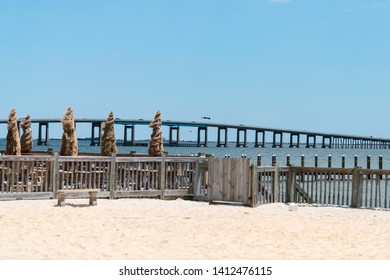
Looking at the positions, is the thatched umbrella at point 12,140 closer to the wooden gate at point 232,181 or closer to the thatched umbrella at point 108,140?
the thatched umbrella at point 108,140

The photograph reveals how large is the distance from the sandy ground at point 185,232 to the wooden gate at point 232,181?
52 centimetres

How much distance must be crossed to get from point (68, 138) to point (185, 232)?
37.4 ft

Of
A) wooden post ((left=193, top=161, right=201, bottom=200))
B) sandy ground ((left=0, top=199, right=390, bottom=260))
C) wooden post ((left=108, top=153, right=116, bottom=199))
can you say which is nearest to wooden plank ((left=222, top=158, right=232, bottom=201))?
sandy ground ((left=0, top=199, right=390, bottom=260))

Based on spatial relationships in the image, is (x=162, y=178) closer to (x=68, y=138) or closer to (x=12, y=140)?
(x=68, y=138)

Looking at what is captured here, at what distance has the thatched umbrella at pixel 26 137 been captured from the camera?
27.9 m

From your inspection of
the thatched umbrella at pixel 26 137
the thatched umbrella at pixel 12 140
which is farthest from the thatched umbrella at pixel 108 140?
the thatched umbrella at pixel 26 137

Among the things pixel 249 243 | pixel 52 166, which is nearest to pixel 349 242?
pixel 249 243

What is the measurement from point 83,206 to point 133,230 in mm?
4731

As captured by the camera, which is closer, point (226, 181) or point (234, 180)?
point (234, 180)

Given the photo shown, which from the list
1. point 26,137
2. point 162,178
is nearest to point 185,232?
point 162,178

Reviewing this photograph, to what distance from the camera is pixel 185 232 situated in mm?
12461

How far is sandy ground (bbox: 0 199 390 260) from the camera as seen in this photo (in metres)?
10.1

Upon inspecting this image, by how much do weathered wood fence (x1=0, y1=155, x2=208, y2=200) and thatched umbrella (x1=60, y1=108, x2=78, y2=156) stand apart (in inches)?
124
